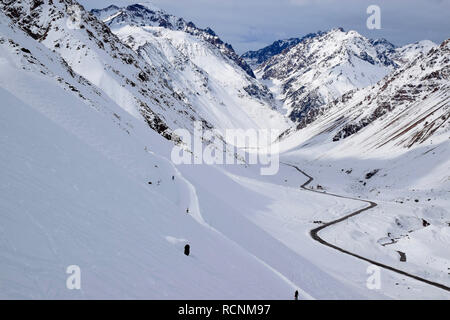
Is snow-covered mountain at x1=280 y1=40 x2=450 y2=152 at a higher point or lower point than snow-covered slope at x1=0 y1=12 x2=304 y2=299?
higher

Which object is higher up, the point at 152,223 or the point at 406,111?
the point at 406,111

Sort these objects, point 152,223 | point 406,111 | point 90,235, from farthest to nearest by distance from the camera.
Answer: point 406,111 → point 152,223 → point 90,235

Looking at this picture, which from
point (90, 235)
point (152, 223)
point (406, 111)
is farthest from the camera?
point (406, 111)

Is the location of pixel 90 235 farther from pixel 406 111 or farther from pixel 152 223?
pixel 406 111

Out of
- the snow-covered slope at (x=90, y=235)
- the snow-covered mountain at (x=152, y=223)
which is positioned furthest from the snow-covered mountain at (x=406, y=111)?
the snow-covered slope at (x=90, y=235)

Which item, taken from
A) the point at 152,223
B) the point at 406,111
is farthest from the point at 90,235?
the point at 406,111

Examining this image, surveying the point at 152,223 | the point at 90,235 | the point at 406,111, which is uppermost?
the point at 406,111

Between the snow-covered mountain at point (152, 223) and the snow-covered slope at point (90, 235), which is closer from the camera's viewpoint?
the snow-covered slope at point (90, 235)

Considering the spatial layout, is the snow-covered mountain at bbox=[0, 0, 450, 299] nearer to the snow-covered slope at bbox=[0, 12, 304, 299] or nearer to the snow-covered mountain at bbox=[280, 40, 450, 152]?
the snow-covered slope at bbox=[0, 12, 304, 299]

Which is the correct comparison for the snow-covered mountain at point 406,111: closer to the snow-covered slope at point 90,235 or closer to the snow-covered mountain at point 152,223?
the snow-covered mountain at point 152,223

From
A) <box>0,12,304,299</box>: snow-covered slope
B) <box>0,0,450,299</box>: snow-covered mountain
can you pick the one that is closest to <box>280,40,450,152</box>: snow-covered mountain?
<box>0,0,450,299</box>: snow-covered mountain

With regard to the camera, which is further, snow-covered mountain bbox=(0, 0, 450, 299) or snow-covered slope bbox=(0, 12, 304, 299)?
snow-covered mountain bbox=(0, 0, 450, 299)
